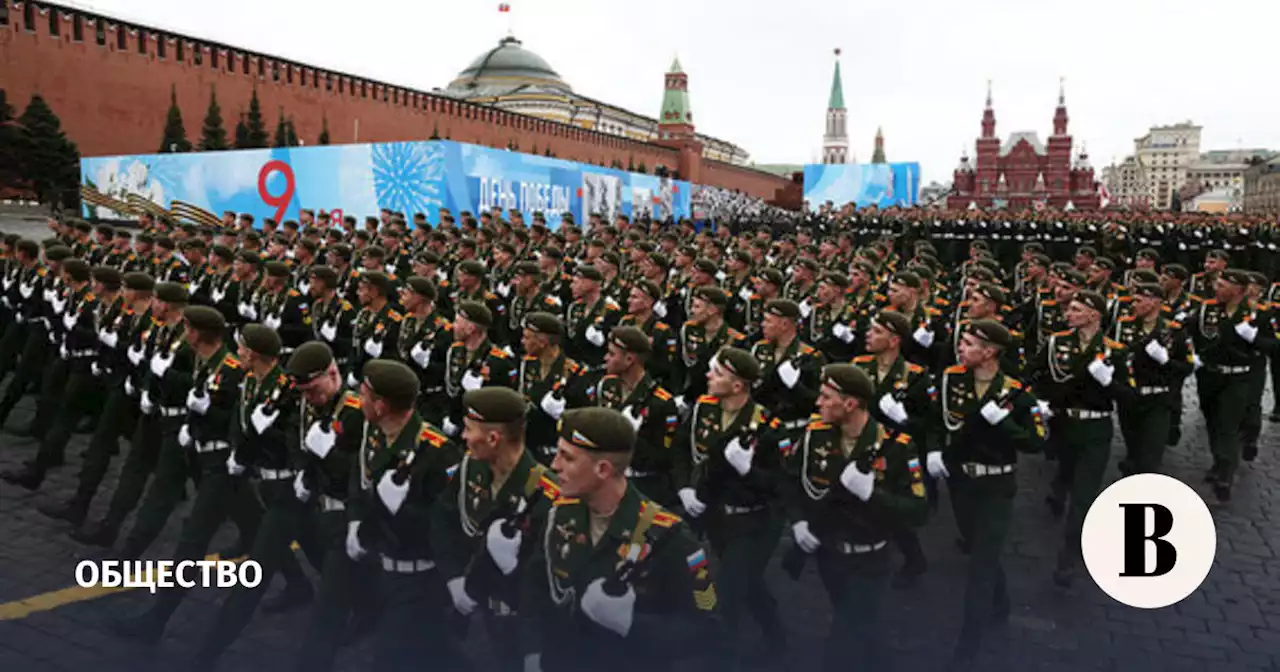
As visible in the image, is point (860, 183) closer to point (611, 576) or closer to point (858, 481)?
point (858, 481)

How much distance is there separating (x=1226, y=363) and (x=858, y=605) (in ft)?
18.0

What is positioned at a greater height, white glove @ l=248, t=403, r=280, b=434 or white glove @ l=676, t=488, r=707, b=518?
white glove @ l=248, t=403, r=280, b=434

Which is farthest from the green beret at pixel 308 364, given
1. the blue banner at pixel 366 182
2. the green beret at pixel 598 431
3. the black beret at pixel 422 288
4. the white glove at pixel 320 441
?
the blue banner at pixel 366 182

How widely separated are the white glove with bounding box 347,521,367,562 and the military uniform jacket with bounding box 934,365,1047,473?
3.21 meters

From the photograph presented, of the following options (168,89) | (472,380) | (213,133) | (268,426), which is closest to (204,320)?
(268,426)

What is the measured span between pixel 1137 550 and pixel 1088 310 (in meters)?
1.95

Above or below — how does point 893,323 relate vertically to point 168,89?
below

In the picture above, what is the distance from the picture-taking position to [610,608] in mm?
3025

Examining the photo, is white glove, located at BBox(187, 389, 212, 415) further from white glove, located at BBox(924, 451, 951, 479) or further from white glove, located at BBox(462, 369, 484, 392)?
white glove, located at BBox(924, 451, 951, 479)

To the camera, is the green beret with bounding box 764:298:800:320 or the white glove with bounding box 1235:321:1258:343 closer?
the green beret with bounding box 764:298:800:320

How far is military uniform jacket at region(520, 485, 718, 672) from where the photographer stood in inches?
121

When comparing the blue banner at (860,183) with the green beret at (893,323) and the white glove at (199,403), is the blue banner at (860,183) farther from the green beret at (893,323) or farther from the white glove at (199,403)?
the white glove at (199,403)

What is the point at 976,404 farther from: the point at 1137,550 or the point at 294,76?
the point at 294,76

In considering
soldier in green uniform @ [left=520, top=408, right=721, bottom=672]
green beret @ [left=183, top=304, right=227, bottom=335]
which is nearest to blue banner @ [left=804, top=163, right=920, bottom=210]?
green beret @ [left=183, top=304, right=227, bottom=335]
